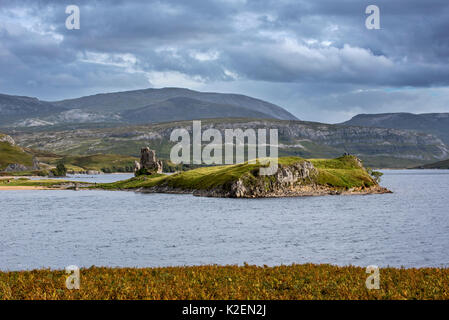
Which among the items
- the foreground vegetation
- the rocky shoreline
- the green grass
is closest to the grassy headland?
the green grass

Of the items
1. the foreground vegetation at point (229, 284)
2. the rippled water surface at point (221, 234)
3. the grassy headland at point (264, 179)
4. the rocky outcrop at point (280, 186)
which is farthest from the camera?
the grassy headland at point (264, 179)

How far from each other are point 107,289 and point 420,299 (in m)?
15.3

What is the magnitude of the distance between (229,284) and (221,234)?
5165cm

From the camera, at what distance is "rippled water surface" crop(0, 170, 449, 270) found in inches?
2135

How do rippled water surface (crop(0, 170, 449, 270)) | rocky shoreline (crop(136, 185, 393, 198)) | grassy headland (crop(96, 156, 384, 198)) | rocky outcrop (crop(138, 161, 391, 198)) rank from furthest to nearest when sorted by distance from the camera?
grassy headland (crop(96, 156, 384, 198)), rocky shoreline (crop(136, 185, 393, 198)), rocky outcrop (crop(138, 161, 391, 198)), rippled water surface (crop(0, 170, 449, 270))

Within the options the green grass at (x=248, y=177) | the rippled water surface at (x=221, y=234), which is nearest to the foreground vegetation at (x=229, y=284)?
the rippled water surface at (x=221, y=234)

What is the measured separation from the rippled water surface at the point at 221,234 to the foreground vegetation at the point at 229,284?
73.9 ft

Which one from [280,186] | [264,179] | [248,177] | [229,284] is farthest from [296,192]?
[229,284]

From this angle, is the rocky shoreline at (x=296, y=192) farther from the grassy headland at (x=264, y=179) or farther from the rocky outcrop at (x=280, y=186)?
the grassy headland at (x=264, y=179)

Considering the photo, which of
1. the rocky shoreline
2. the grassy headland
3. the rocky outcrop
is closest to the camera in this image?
the rocky outcrop

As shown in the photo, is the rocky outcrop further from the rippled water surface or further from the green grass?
the rippled water surface

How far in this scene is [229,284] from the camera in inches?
974

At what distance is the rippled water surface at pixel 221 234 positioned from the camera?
5422 centimetres

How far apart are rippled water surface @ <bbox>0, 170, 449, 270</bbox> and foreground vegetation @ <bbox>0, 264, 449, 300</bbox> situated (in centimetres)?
2252
